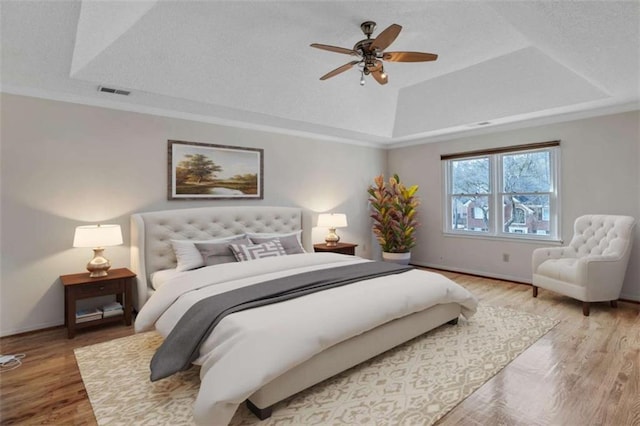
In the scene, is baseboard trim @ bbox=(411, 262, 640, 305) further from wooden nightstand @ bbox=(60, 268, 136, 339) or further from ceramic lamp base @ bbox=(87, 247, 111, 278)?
ceramic lamp base @ bbox=(87, 247, 111, 278)

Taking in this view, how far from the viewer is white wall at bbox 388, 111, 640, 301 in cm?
420

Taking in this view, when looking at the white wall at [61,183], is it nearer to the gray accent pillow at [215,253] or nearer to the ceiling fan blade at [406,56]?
the gray accent pillow at [215,253]

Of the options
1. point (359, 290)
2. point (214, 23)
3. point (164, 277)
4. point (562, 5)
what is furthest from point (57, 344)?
point (562, 5)

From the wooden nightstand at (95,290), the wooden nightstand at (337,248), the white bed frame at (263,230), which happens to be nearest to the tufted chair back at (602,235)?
the white bed frame at (263,230)

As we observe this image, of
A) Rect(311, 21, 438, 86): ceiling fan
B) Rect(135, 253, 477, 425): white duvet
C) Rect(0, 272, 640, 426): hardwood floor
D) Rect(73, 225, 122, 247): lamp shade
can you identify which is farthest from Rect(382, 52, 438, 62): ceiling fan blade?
Rect(73, 225, 122, 247): lamp shade

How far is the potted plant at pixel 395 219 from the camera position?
Answer: 6.07 metres

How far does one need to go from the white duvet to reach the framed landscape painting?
149 centimetres

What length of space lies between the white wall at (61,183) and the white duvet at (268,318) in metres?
1.46

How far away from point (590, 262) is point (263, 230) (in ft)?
12.8

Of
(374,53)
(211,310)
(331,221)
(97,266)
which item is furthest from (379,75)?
(97,266)

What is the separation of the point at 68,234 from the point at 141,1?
7.92 ft

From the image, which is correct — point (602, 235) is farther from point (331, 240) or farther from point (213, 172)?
point (213, 172)

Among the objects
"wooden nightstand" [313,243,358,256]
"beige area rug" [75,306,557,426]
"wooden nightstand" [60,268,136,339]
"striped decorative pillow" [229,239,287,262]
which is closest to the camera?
"beige area rug" [75,306,557,426]

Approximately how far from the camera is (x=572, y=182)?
15.3ft
